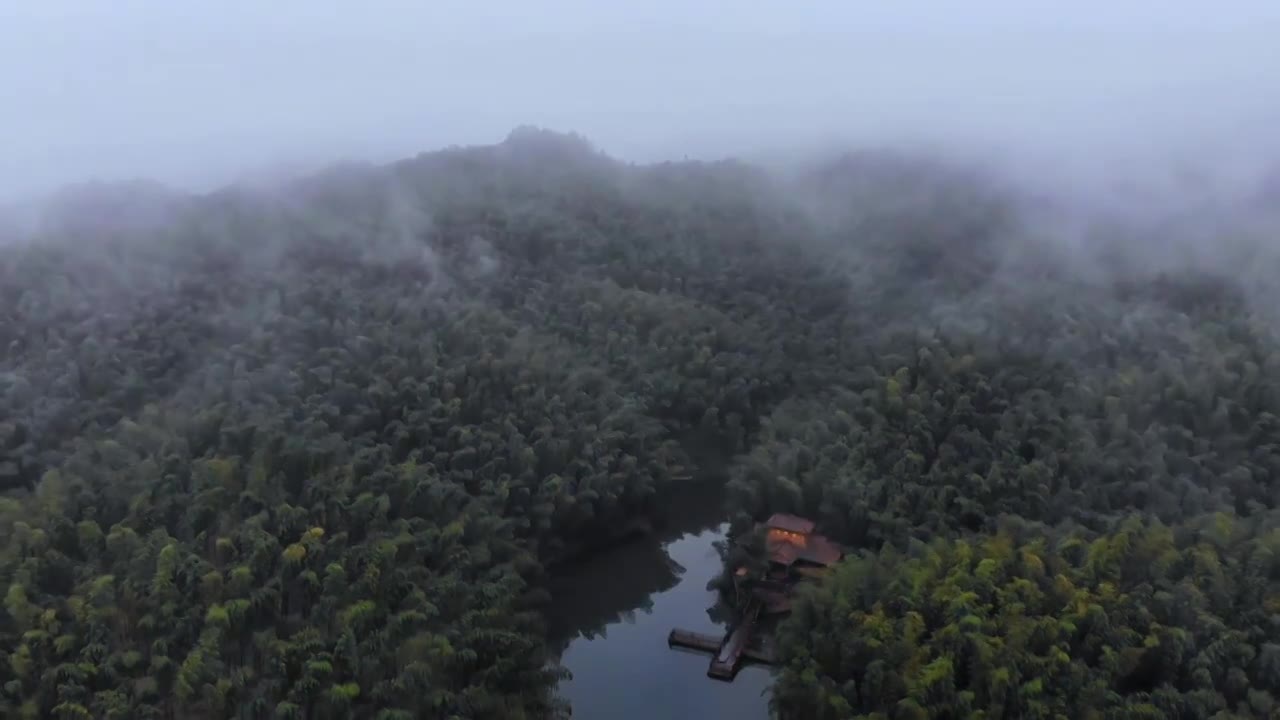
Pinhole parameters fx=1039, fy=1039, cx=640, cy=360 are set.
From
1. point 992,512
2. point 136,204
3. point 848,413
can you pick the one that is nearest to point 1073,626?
point 992,512

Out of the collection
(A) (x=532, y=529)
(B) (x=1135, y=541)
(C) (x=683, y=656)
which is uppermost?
(B) (x=1135, y=541)

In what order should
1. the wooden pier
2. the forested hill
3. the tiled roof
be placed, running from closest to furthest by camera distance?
the forested hill, the wooden pier, the tiled roof

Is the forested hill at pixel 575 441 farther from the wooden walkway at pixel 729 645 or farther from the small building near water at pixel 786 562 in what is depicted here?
the wooden walkway at pixel 729 645

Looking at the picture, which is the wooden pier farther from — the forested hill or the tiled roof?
the forested hill

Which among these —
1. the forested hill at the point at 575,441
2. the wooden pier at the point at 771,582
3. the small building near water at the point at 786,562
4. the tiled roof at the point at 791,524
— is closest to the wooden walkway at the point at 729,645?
the wooden pier at the point at 771,582

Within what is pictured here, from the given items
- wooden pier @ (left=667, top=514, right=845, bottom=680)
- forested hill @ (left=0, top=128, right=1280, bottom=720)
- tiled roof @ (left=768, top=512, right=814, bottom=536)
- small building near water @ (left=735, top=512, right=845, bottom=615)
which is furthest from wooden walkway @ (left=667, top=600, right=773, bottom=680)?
forested hill @ (left=0, top=128, right=1280, bottom=720)

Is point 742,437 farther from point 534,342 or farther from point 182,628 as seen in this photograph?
point 182,628

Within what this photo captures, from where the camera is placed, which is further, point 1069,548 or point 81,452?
point 81,452
